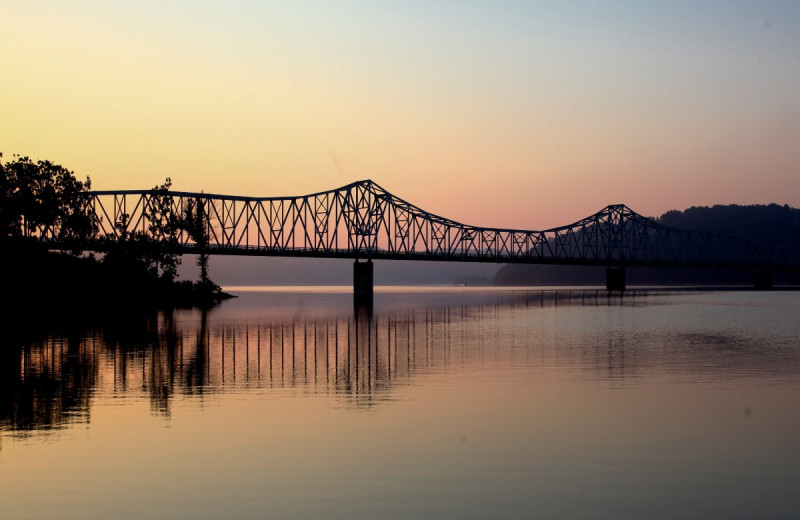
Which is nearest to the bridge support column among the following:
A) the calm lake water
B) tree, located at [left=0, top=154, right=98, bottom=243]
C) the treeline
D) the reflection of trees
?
the treeline

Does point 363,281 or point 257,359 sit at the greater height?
point 363,281

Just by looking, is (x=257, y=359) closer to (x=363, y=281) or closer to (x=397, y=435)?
(x=397, y=435)

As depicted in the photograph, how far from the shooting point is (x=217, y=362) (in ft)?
124

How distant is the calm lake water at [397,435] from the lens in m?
14.4

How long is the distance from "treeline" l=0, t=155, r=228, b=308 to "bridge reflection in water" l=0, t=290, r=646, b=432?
1217 inches

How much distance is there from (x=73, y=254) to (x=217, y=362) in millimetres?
84719

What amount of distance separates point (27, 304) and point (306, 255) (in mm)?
90545

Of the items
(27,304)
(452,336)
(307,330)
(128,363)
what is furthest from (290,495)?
(27,304)

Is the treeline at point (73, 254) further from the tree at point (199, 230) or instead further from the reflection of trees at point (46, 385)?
the reflection of trees at point (46, 385)

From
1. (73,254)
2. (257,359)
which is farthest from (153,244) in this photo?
(257,359)

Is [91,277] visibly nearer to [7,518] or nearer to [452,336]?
[452,336]

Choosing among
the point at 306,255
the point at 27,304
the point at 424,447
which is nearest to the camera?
the point at 424,447

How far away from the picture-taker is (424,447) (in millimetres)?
18828

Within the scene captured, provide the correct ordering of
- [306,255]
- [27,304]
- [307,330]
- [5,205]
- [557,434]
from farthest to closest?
[306,255] < [5,205] < [27,304] < [307,330] < [557,434]
